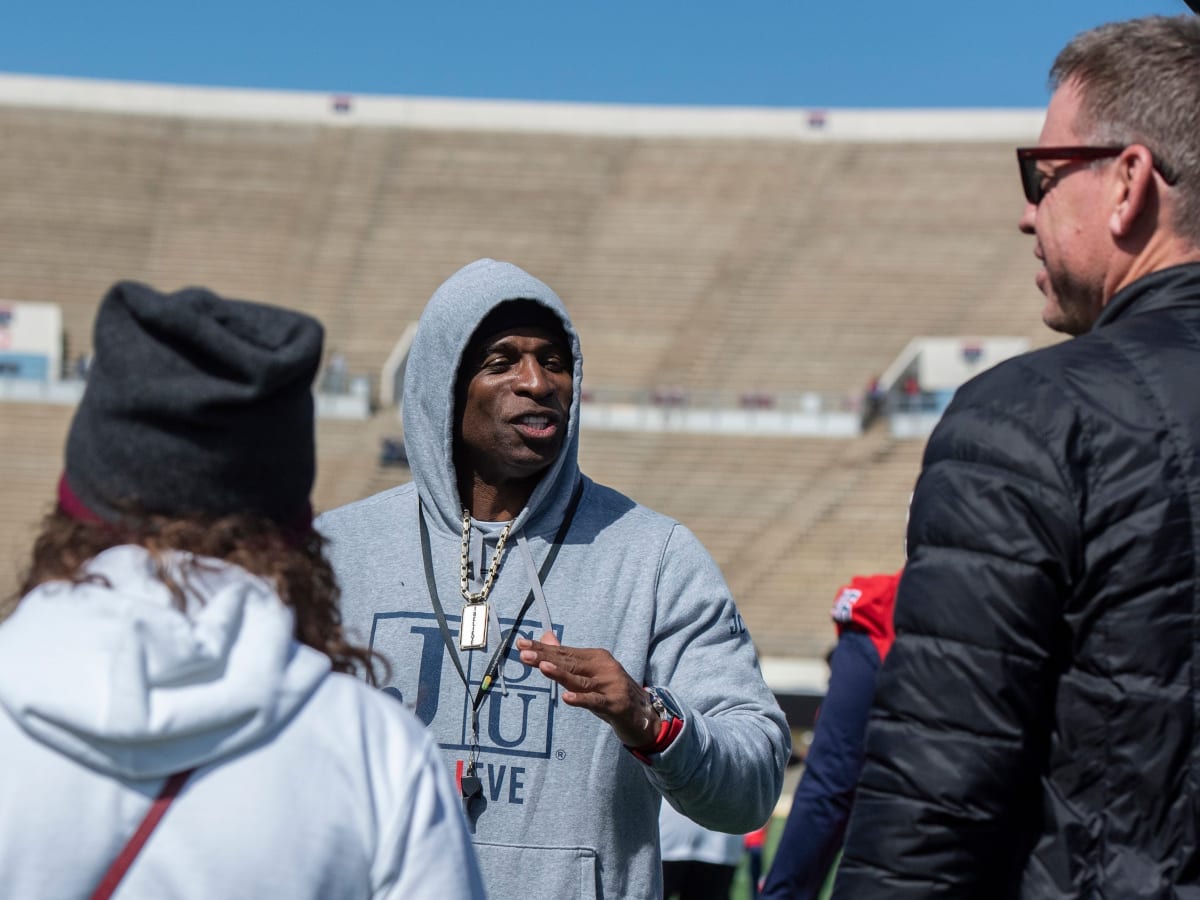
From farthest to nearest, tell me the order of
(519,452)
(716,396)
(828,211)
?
(828,211) < (716,396) < (519,452)

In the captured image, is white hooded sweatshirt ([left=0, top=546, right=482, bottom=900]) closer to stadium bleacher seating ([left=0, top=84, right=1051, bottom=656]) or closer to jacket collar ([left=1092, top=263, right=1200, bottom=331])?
jacket collar ([left=1092, top=263, right=1200, bottom=331])

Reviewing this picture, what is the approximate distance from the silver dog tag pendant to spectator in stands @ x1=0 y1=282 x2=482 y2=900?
89cm

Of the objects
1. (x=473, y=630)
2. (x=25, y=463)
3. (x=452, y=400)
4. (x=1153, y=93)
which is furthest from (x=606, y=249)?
(x=1153, y=93)

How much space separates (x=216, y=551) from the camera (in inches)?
63.8

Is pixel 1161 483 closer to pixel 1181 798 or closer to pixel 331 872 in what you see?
pixel 1181 798

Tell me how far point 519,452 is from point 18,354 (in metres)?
27.0

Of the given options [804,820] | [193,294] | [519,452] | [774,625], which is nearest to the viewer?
[193,294]

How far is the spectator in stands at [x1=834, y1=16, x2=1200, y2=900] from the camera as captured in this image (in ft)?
5.87

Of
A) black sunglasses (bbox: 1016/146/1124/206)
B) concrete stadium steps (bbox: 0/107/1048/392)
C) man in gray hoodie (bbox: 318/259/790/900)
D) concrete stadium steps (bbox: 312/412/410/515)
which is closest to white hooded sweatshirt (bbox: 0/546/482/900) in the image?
man in gray hoodie (bbox: 318/259/790/900)

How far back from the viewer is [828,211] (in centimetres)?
3494

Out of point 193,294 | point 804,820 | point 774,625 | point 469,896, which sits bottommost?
point 774,625

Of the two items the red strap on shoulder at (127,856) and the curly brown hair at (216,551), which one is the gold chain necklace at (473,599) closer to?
the curly brown hair at (216,551)

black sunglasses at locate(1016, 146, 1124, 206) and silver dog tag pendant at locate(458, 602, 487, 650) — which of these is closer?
black sunglasses at locate(1016, 146, 1124, 206)

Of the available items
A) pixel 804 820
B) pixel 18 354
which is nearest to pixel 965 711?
pixel 804 820
